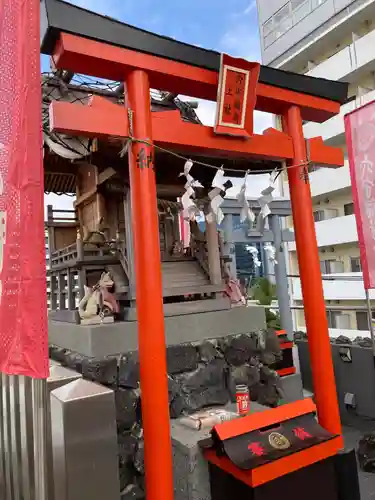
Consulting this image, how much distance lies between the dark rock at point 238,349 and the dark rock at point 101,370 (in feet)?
4.71

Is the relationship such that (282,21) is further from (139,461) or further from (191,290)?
(139,461)

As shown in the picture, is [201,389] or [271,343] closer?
[201,389]

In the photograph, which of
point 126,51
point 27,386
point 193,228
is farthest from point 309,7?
point 27,386

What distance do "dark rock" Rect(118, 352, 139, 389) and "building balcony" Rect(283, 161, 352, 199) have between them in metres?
15.2

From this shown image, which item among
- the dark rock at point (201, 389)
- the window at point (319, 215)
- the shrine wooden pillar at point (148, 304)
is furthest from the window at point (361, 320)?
the shrine wooden pillar at point (148, 304)

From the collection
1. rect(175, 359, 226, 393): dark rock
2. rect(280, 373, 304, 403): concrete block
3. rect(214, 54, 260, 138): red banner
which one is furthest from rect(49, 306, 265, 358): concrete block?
rect(214, 54, 260, 138): red banner

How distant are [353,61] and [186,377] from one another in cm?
1710

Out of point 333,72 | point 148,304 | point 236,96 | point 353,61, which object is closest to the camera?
point 148,304

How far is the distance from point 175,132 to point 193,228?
208 centimetres

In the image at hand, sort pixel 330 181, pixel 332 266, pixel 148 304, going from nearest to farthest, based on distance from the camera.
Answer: pixel 148 304 < pixel 330 181 < pixel 332 266

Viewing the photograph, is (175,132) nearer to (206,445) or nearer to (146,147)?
(146,147)

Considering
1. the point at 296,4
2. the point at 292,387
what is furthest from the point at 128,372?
the point at 296,4

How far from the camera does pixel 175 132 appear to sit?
3627 mm

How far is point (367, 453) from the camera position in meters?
4.59
